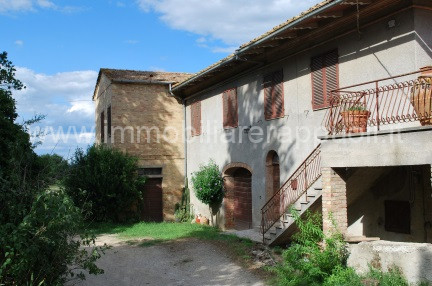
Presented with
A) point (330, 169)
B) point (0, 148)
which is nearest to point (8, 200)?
point (0, 148)

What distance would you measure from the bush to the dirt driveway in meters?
2.81

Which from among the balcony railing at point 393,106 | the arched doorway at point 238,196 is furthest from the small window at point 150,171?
the balcony railing at point 393,106

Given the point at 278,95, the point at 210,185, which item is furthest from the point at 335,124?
the point at 210,185

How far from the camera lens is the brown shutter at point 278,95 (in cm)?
1255

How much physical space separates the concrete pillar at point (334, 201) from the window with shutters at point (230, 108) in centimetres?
677

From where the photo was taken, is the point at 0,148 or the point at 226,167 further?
the point at 226,167

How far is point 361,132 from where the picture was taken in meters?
8.14

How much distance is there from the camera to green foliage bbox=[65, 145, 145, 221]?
57.3ft

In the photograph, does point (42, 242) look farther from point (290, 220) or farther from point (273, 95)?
point (273, 95)

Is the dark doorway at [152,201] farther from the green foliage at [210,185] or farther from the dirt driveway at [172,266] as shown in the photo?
the dirt driveway at [172,266]

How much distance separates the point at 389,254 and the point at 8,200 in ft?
22.0

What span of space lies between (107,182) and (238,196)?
582 centimetres

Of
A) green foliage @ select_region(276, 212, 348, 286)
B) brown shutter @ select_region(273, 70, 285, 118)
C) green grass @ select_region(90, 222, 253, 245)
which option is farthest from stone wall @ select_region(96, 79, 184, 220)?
green foliage @ select_region(276, 212, 348, 286)

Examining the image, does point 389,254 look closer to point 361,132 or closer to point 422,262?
point 422,262
